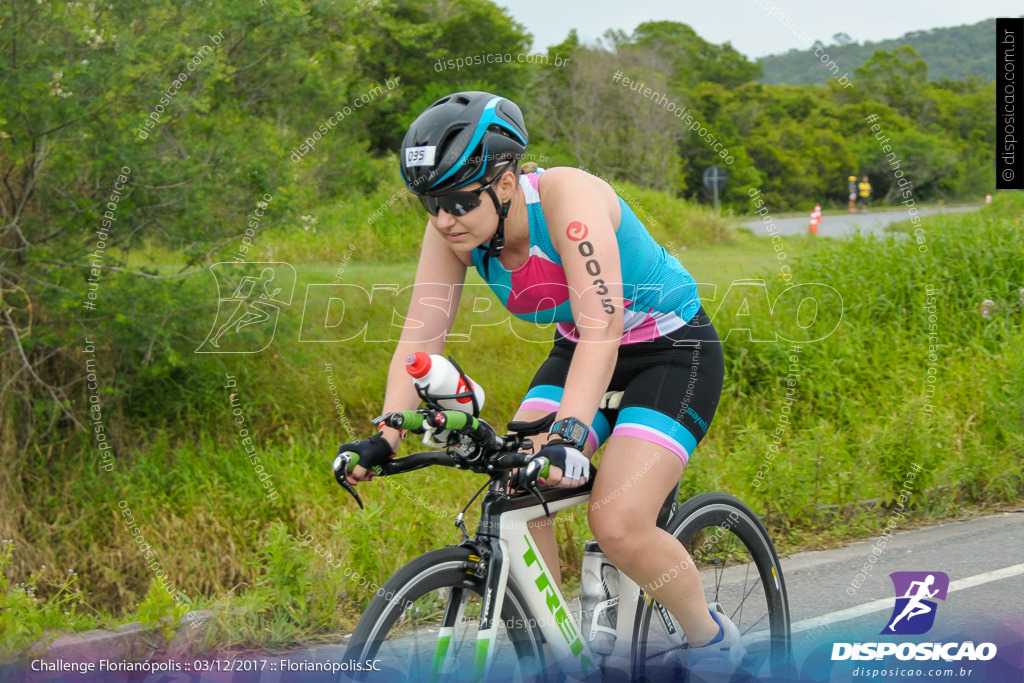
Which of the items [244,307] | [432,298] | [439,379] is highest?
[432,298]

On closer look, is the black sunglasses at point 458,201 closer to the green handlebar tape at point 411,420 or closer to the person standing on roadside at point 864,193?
the green handlebar tape at point 411,420

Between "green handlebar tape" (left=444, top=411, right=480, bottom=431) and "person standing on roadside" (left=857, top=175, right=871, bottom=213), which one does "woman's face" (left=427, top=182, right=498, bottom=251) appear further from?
"person standing on roadside" (left=857, top=175, right=871, bottom=213)

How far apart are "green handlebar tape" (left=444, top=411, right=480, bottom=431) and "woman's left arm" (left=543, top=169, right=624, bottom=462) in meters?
0.35

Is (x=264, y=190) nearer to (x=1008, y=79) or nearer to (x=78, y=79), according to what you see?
(x=78, y=79)

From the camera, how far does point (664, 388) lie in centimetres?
287

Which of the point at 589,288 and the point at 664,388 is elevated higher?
the point at 589,288

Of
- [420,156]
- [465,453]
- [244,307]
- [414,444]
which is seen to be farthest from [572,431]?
[244,307]

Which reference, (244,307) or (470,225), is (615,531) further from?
(244,307)

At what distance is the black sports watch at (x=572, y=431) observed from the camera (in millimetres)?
2377

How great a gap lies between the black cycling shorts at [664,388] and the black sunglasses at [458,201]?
0.72 meters

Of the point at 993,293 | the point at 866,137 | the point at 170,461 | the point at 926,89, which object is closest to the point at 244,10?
the point at 170,461

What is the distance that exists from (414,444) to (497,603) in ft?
17.3

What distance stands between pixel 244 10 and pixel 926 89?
30.8 meters

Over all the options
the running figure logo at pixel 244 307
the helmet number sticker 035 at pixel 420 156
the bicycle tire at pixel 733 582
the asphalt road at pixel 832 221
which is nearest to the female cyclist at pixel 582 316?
the helmet number sticker 035 at pixel 420 156
